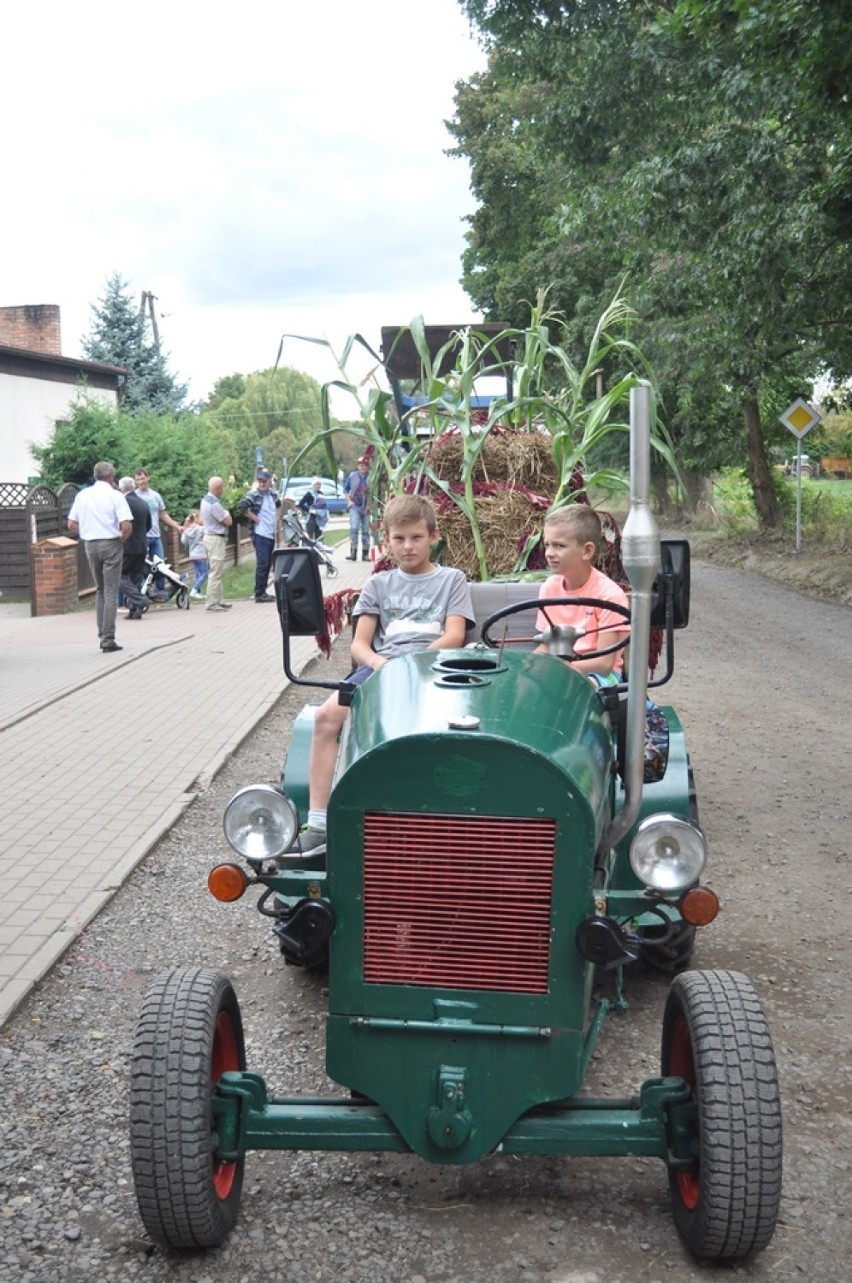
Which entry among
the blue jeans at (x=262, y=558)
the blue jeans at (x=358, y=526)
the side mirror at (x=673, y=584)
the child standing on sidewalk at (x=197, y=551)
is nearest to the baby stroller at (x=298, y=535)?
the blue jeans at (x=262, y=558)

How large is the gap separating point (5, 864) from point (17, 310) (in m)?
33.3

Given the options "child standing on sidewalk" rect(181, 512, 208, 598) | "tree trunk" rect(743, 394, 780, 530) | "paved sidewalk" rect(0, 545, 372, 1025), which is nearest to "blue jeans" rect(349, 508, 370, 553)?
"child standing on sidewalk" rect(181, 512, 208, 598)

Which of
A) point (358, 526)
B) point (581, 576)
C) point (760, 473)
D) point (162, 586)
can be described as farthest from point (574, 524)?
point (760, 473)

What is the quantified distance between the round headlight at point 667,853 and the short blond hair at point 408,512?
73.1 inches

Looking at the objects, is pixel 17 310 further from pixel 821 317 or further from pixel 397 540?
pixel 397 540

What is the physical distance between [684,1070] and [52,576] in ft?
53.4

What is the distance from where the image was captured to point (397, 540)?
4641 millimetres

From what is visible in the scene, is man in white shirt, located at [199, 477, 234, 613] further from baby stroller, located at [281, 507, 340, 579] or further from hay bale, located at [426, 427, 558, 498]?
hay bale, located at [426, 427, 558, 498]

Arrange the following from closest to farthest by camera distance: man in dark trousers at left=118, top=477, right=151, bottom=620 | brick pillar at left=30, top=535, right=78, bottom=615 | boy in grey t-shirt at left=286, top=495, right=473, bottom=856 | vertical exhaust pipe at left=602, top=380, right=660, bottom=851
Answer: vertical exhaust pipe at left=602, top=380, right=660, bottom=851
boy in grey t-shirt at left=286, top=495, right=473, bottom=856
man in dark trousers at left=118, top=477, right=151, bottom=620
brick pillar at left=30, top=535, right=78, bottom=615

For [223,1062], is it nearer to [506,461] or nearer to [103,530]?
[506,461]

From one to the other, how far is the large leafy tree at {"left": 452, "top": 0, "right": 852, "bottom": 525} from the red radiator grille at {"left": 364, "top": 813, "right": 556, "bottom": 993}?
359 inches

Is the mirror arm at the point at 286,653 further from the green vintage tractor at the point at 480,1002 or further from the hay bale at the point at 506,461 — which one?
the hay bale at the point at 506,461

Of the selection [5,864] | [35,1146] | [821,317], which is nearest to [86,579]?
[821,317]

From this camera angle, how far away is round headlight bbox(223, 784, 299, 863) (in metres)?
3.25
